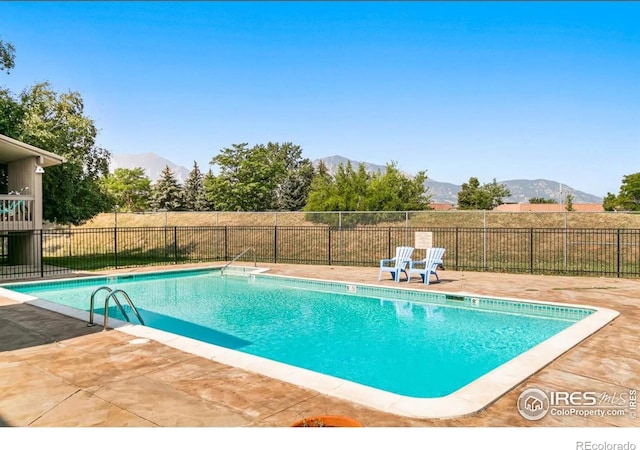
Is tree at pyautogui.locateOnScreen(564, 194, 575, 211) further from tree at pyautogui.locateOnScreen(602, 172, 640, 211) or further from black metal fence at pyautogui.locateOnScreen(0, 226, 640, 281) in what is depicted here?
black metal fence at pyautogui.locateOnScreen(0, 226, 640, 281)

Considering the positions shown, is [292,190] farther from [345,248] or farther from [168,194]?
[345,248]

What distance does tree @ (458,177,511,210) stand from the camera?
63.7m

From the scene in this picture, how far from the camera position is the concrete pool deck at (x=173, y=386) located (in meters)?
3.55

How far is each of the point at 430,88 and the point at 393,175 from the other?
17.5 m

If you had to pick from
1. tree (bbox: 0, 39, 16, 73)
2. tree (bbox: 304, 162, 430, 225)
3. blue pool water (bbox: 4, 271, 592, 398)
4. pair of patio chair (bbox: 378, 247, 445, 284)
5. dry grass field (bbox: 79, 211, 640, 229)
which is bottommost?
blue pool water (bbox: 4, 271, 592, 398)

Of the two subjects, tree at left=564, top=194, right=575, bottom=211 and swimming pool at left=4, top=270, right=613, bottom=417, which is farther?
tree at left=564, top=194, right=575, bottom=211

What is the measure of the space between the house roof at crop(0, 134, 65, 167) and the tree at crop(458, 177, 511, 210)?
56731mm

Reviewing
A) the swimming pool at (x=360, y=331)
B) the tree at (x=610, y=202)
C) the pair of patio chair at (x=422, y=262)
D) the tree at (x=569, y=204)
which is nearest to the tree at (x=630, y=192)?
the tree at (x=610, y=202)

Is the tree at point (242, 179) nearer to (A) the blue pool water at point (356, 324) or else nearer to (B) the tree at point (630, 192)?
(A) the blue pool water at point (356, 324)

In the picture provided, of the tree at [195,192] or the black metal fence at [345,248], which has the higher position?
the tree at [195,192]

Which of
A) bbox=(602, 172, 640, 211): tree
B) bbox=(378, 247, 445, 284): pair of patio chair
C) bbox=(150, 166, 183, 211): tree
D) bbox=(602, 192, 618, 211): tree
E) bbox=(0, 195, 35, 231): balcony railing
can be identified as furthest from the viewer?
bbox=(602, 192, 618, 211): tree

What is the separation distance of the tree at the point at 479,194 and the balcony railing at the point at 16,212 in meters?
57.3

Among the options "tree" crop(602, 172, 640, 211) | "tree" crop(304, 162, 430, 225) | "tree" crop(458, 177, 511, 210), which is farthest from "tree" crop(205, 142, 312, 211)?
"tree" crop(602, 172, 640, 211)
